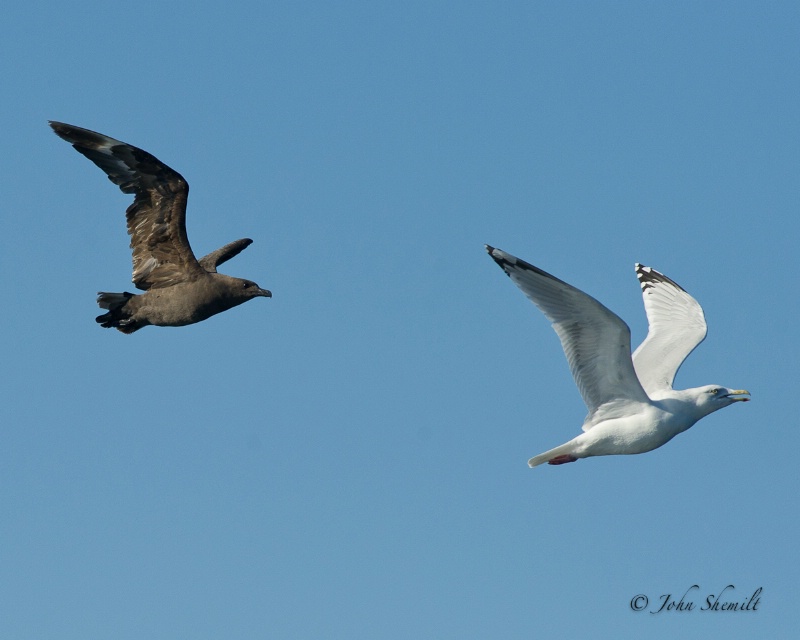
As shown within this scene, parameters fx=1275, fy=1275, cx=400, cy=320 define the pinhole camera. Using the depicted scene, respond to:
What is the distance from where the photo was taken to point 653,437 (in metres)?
14.9

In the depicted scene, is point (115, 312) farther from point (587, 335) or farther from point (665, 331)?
point (665, 331)

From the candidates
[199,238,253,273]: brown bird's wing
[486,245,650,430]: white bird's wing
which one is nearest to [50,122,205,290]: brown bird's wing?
[199,238,253,273]: brown bird's wing

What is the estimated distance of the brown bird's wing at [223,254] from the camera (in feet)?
62.1

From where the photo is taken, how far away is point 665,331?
1772 cm

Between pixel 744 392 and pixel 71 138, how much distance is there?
910 centimetres

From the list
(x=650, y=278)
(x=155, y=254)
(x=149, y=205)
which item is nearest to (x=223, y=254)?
(x=155, y=254)

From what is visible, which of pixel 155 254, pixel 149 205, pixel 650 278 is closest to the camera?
pixel 149 205

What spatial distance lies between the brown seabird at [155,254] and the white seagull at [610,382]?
13.4 ft

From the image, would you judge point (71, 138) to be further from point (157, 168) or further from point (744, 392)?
point (744, 392)

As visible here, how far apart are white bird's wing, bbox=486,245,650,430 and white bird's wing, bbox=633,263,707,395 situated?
145 cm

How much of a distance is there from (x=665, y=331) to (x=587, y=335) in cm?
378

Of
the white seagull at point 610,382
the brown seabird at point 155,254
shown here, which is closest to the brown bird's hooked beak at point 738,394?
the white seagull at point 610,382

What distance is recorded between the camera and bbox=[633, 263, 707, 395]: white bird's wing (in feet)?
54.8

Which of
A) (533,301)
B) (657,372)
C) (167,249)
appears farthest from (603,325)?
(167,249)
